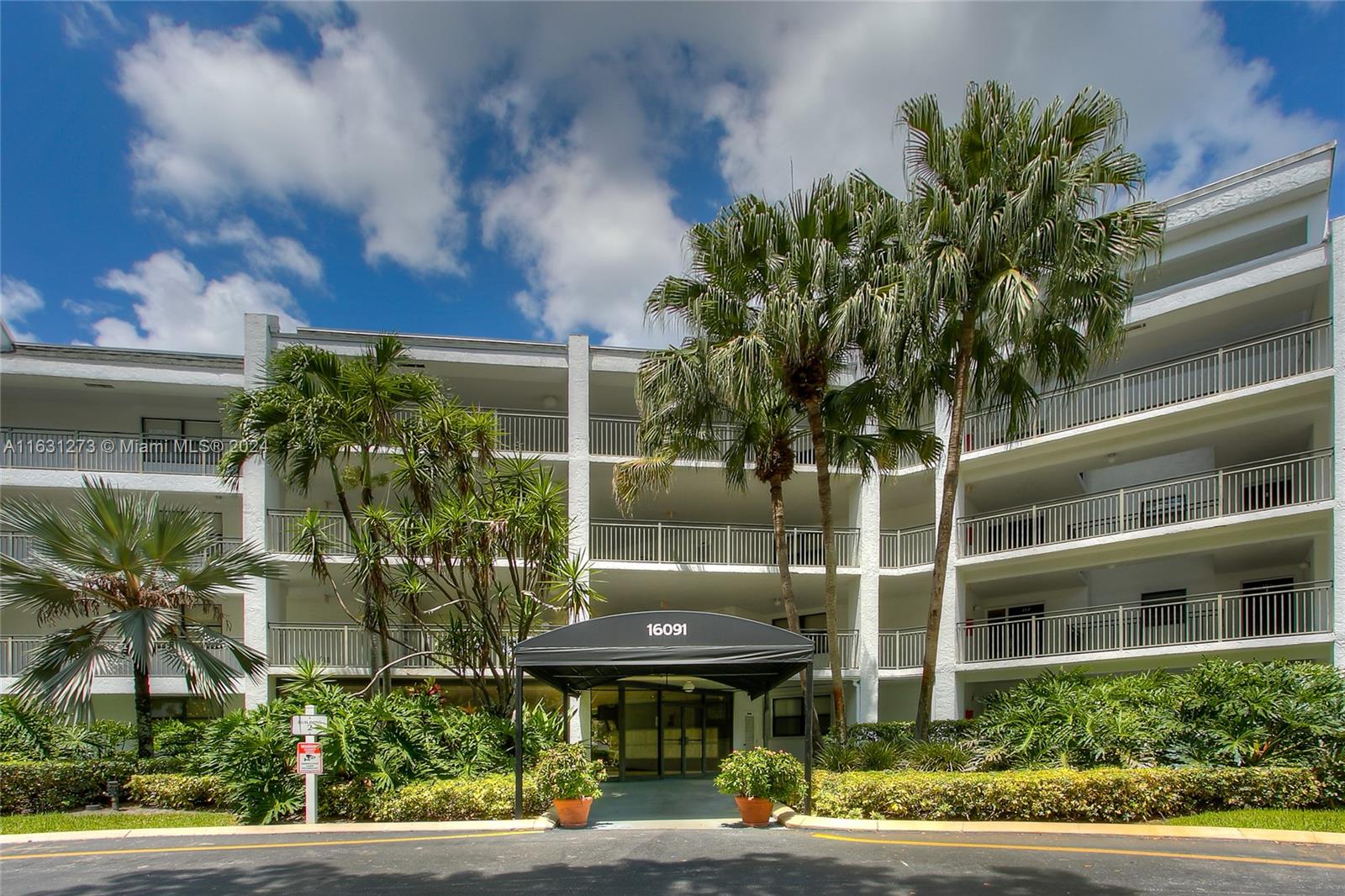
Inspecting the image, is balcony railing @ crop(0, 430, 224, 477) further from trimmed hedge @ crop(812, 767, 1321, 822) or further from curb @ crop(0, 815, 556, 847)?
trimmed hedge @ crop(812, 767, 1321, 822)

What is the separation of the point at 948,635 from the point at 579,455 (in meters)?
9.53

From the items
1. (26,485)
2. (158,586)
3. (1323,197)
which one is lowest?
(158,586)

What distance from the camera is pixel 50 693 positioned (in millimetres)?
13719

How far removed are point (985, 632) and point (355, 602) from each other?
49.7 feet

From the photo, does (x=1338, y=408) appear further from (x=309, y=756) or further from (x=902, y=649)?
(x=309, y=756)

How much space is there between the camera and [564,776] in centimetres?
1292

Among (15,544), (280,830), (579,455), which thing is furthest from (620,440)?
(15,544)

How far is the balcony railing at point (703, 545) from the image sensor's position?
70.7ft

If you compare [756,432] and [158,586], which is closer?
[158,586]

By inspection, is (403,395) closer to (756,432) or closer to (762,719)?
(756,432)

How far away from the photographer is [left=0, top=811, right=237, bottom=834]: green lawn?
12859 mm

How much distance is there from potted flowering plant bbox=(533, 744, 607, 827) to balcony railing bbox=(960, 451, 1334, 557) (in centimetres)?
1220

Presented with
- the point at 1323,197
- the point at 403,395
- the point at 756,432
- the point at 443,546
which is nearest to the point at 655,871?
the point at 443,546

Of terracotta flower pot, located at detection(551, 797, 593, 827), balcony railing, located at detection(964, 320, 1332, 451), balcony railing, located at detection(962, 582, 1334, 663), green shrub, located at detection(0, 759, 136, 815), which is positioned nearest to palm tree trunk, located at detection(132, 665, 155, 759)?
green shrub, located at detection(0, 759, 136, 815)
